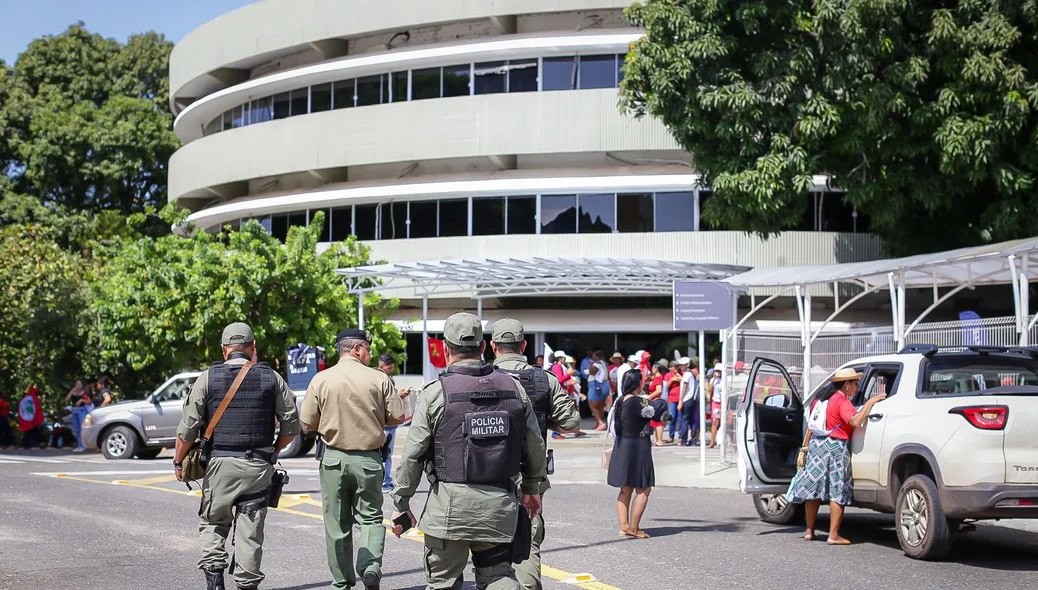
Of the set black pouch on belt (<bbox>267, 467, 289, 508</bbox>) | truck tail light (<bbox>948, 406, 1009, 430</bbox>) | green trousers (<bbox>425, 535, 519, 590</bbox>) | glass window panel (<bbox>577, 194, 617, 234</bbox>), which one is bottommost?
green trousers (<bbox>425, 535, 519, 590</bbox>)

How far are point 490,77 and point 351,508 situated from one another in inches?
948

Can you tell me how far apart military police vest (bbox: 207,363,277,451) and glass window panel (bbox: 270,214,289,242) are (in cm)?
2655

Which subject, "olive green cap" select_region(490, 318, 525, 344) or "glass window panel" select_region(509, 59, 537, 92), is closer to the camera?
"olive green cap" select_region(490, 318, 525, 344)

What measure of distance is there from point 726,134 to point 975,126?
4.56m

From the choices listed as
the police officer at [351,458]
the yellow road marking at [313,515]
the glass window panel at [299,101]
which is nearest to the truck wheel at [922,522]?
the yellow road marking at [313,515]

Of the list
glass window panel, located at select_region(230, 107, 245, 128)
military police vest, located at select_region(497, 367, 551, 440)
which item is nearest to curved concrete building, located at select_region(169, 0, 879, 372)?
glass window panel, located at select_region(230, 107, 245, 128)

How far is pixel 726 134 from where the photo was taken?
21.9 metres

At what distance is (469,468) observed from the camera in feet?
18.8

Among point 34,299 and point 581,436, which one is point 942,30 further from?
point 34,299

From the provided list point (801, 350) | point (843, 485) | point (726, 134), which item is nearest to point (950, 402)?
point (843, 485)

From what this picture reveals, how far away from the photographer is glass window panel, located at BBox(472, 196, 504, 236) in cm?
3034

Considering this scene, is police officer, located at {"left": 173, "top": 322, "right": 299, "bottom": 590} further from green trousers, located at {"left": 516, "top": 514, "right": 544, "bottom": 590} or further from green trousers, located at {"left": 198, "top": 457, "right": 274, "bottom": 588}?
green trousers, located at {"left": 516, "top": 514, "right": 544, "bottom": 590}

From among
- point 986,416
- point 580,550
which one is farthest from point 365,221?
point 986,416

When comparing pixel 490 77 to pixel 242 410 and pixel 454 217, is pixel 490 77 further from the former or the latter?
pixel 242 410
